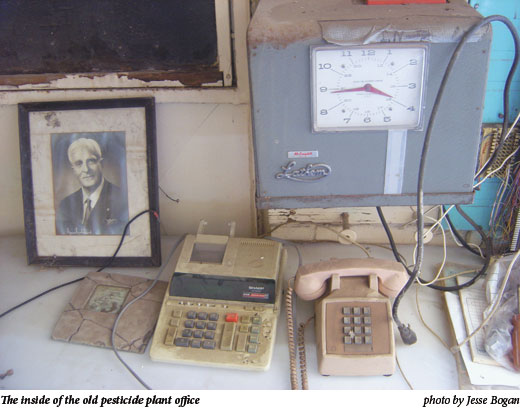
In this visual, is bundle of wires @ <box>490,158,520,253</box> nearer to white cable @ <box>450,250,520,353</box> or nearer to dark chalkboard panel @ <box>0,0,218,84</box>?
white cable @ <box>450,250,520,353</box>

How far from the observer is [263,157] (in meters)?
0.94

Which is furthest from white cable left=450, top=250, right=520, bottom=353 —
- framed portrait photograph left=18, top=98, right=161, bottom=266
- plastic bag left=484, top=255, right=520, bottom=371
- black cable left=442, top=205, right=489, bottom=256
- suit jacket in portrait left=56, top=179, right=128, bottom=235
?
suit jacket in portrait left=56, top=179, right=128, bottom=235

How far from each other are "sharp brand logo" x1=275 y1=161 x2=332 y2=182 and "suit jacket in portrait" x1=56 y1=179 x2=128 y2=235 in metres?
0.56

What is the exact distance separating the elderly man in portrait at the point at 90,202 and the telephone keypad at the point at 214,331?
1.21 feet

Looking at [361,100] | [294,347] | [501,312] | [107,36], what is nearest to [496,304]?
[501,312]

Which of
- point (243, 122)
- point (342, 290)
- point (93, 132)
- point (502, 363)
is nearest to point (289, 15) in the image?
point (243, 122)

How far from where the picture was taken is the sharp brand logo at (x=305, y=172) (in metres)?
0.94

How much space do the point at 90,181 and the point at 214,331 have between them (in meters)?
0.56

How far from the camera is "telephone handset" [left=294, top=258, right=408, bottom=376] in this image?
3.21ft

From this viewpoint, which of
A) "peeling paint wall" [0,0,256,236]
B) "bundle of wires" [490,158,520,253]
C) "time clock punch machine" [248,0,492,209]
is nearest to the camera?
"time clock punch machine" [248,0,492,209]

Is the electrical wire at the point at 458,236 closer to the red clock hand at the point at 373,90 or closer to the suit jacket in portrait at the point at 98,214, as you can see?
the red clock hand at the point at 373,90

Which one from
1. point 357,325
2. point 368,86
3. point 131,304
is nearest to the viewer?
point 368,86

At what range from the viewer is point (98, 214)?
4.42 ft

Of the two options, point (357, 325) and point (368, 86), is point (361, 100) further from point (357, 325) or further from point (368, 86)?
point (357, 325)
